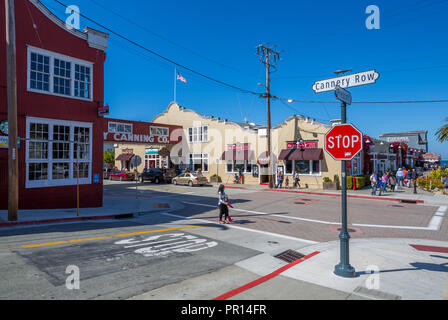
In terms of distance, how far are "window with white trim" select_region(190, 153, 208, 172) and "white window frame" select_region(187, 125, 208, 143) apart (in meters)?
1.69

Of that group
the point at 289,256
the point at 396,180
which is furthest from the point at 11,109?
the point at 396,180

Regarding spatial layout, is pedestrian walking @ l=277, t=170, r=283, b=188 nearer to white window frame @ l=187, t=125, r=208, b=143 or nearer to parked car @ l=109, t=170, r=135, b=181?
white window frame @ l=187, t=125, r=208, b=143

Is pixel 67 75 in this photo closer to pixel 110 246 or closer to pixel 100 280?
pixel 110 246

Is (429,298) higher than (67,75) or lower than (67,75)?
lower

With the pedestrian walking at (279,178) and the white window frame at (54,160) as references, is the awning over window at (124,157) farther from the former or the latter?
the white window frame at (54,160)

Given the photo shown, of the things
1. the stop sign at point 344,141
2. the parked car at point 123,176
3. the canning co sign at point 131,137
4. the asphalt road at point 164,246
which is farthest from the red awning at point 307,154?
the stop sign at point 344,141

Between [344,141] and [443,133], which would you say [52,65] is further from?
[443,133]

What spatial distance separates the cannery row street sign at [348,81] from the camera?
587cm

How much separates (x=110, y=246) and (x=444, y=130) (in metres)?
30.9

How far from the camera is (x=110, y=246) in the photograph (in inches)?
309

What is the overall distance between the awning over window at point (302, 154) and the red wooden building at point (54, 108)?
17444mm

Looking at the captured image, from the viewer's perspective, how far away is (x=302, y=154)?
26641mm
